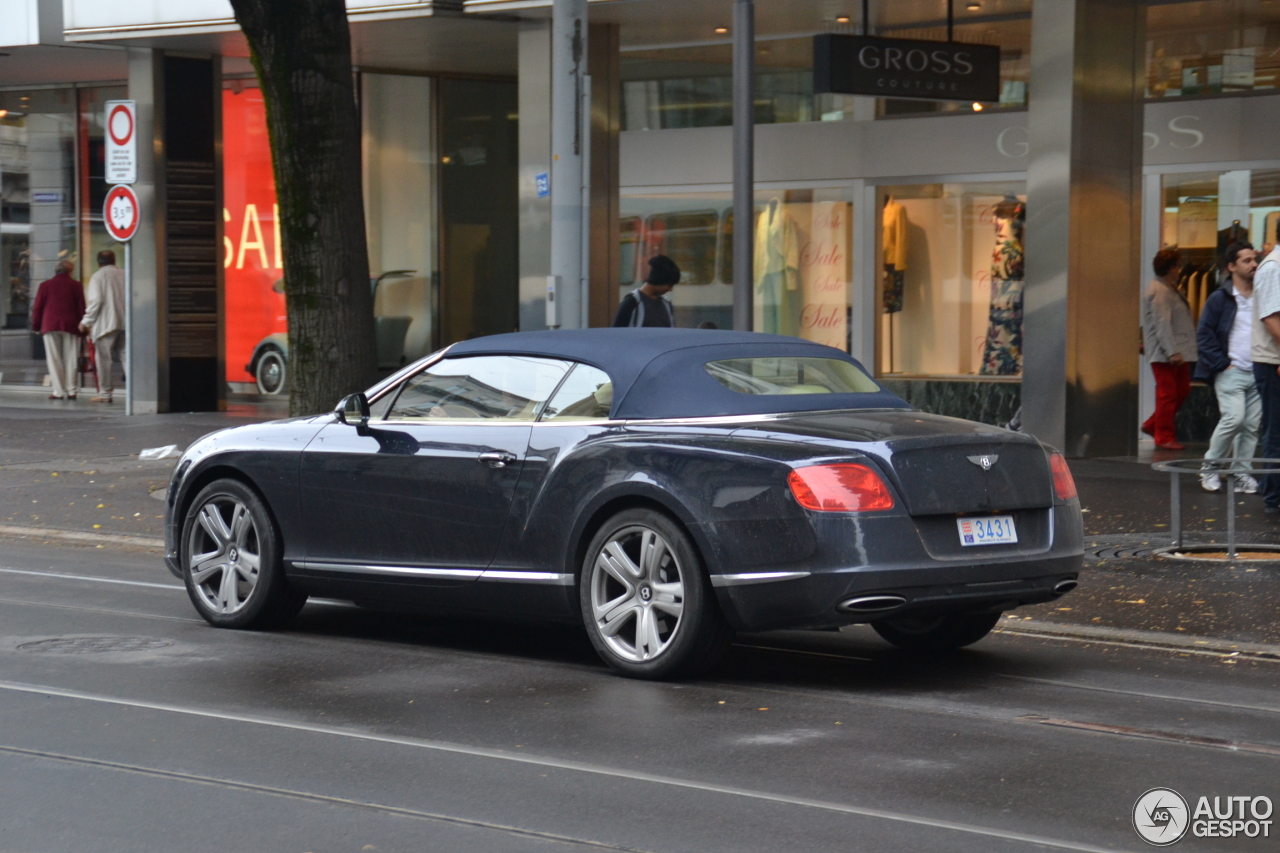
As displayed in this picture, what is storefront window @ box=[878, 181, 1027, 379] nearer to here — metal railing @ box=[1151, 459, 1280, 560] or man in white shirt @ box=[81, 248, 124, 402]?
metal railing @ box=[1151, 459, 1280, 560]

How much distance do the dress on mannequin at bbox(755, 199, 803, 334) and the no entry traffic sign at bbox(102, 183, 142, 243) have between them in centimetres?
732

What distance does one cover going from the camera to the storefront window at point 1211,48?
1722cm

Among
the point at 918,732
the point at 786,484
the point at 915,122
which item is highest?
the point at 915,122

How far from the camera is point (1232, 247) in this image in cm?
1363

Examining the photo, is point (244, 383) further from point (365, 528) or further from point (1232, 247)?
point (365, 528)

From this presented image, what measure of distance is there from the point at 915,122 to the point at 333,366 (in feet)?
29.7

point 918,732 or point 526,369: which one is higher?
point 526,369

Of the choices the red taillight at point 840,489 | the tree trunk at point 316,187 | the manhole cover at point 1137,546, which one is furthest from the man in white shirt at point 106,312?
the red taillight at point 840,489

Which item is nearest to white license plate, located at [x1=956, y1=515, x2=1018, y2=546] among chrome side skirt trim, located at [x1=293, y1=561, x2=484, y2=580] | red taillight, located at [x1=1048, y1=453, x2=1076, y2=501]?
red taillight, located at [x1=1048, y1=453, x2=1076, y2=501]

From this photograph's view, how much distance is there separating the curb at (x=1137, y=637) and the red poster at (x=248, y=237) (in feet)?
59.9

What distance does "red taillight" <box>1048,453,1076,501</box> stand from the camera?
7.36m

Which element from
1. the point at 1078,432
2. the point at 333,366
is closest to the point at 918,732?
the point at 333,366

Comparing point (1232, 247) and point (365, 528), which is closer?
point (365, 528)

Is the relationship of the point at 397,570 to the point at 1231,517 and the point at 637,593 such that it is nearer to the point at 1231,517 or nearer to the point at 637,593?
the point at 637,593
